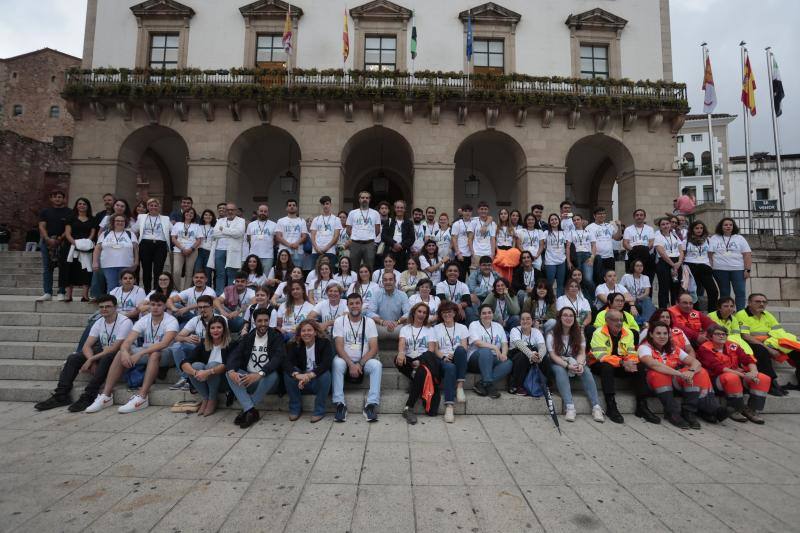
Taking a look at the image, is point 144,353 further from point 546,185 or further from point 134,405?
point 546,185

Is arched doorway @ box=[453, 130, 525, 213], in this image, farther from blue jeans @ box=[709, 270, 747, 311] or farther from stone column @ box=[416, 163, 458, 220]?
blue jeans @ box=[709, 270, 747, 311]

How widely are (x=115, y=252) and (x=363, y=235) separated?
446 cm

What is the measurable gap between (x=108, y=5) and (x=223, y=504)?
824 inches

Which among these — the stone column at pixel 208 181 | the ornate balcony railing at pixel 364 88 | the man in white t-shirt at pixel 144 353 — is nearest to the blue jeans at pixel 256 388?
the man in white t-shirt at pixel 144 353

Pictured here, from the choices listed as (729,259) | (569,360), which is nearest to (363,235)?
A: (569,360)

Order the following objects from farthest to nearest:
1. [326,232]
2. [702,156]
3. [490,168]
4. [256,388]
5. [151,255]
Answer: [702,156] < [490,168] < [326,232] < [151,255] < [256,388]

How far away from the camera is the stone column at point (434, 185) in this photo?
14812 millimetres

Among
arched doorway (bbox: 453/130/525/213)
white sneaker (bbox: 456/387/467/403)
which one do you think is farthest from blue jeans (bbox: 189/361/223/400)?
arched doorway (bbox: 453/130/525/213)

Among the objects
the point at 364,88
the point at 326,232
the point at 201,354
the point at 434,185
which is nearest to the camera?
the point at 201,354

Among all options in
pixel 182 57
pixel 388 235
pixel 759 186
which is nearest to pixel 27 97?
pixel 182 57

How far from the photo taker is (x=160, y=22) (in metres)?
16.0

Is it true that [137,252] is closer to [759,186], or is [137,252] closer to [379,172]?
[379,172]

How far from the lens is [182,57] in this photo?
1578 centimetres

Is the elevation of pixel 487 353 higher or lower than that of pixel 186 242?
lower
